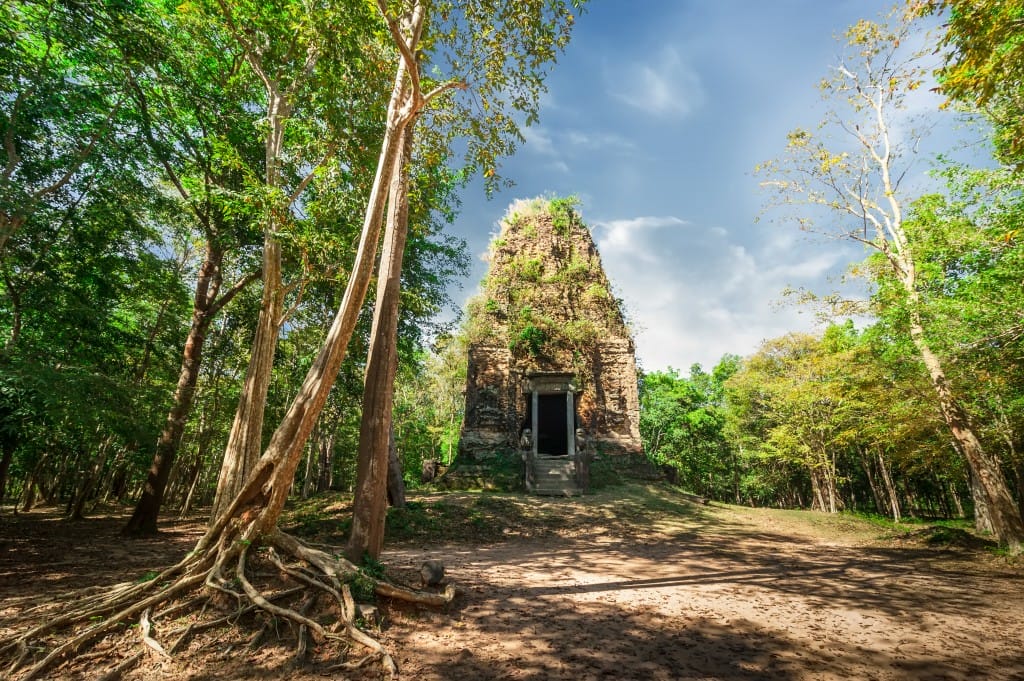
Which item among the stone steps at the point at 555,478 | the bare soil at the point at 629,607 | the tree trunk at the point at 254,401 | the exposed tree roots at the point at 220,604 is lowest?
the bare soil at the point at 629,607

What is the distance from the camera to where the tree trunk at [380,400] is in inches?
223

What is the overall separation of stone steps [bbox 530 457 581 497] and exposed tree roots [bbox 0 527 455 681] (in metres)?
10.7

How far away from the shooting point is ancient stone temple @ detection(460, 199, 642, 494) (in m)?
18.7

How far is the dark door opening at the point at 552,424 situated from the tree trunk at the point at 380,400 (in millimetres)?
15459

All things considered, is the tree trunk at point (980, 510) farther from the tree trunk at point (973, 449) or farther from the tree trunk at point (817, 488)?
the tree trunk at point (817, 488)

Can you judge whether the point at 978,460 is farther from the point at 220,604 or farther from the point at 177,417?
the point at 177,417

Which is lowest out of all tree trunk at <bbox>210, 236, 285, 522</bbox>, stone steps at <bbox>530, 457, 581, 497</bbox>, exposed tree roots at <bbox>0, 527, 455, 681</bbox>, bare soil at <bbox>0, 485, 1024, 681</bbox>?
bare soil at <bbox>0, 485, 1024, 681</bbox>

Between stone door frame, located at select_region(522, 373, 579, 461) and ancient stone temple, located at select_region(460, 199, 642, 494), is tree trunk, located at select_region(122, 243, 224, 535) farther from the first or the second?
stone door frame, located at select_region(522, 373, 579, 461)

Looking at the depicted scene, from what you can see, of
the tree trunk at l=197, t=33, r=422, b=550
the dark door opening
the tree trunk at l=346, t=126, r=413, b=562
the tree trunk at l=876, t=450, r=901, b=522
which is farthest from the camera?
the dark door opening

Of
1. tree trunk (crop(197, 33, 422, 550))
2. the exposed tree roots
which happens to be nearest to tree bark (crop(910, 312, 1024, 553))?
tree trunk (crop(197, 33, 422, 550))

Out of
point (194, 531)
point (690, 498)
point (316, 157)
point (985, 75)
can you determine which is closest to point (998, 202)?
point (985, 75)

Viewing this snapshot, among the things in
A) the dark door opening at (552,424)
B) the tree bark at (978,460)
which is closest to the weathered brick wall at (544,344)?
the dark door opening at (552,424)

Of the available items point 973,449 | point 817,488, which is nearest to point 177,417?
point 973,449

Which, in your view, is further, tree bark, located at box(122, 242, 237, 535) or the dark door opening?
the dark door opening
